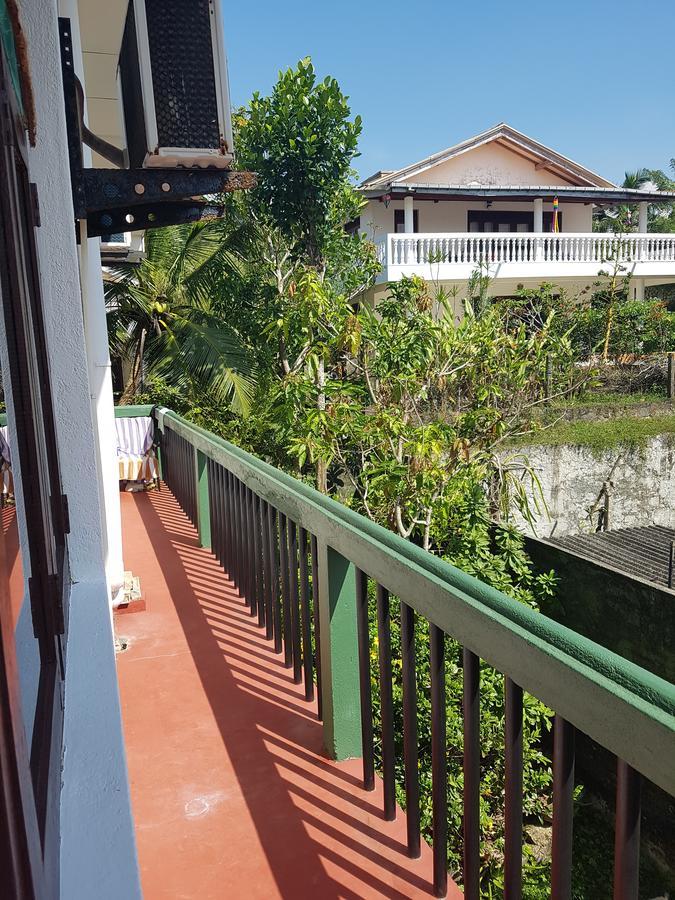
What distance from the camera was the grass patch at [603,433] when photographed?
1518 centimetres

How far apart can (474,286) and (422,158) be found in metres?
7.34

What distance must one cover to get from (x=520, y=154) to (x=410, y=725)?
86.3ft

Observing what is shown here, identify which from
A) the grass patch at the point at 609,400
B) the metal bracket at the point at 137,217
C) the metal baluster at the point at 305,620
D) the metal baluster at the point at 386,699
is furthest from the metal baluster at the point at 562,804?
the grass patch at the point at 609,400

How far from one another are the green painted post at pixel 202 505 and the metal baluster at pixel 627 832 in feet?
15.6

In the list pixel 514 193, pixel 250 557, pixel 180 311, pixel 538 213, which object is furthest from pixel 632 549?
pixel 538 213

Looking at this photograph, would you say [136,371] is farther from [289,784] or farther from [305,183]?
[289,784]

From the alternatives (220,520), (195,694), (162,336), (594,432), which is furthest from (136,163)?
(594,432)

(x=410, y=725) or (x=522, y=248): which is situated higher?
(x=522, y=248)

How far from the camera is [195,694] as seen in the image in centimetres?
330

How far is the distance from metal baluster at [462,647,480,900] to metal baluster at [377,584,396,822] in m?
0.48

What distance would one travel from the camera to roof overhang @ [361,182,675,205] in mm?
21625

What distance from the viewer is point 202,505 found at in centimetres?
593

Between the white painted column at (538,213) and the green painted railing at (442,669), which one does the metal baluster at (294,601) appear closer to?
the green painted railing at (442,669)

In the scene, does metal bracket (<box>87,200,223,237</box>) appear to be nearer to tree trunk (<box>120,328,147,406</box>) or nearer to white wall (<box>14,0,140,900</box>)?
white wall (<box>14,0,140,900</box>)
